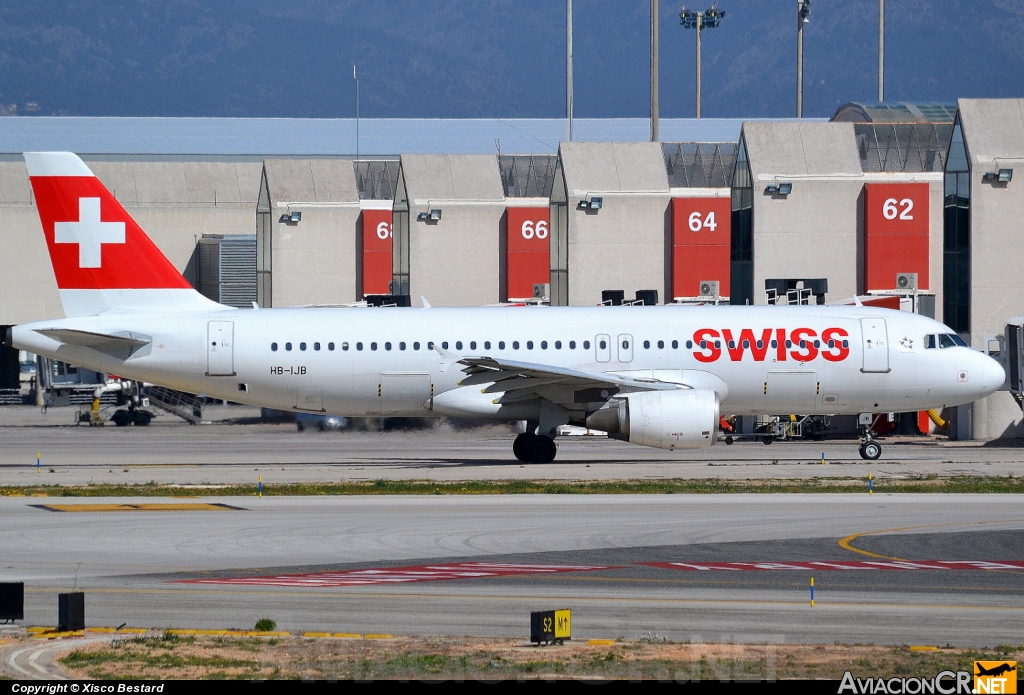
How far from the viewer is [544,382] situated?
3378 cm

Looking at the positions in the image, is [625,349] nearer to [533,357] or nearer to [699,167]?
[533,357]

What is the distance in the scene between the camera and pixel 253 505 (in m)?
25.4

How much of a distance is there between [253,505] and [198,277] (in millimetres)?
62592

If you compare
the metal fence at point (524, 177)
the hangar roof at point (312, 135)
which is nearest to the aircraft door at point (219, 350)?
the metal fence at point (524, 177)

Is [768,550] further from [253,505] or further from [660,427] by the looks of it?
[660,427]

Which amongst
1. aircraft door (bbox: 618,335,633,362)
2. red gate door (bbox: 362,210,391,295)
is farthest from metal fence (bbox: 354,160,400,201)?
aircraft door (bbox: 618,335,633,362)

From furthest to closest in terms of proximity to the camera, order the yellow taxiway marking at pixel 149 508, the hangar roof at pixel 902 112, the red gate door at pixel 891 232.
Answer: the hangar roof at pixel 902 112
the red gate door at pixel 891 232
the yellow taxiway marking at pixel 149 508

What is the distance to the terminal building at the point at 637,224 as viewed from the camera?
45781 mm

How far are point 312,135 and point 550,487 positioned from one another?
88.1 m

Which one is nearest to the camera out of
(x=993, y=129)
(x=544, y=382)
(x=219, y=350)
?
(x=544, y=382)

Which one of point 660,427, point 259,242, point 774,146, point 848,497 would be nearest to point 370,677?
point 848,497

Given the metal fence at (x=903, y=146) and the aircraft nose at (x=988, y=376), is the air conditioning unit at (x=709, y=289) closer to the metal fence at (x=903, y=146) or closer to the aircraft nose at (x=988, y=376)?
the metal fence at (x=903, y=146)

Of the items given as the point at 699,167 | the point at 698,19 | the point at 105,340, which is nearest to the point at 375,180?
the point at 699,167

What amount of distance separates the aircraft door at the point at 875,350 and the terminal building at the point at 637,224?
920 centimetres
